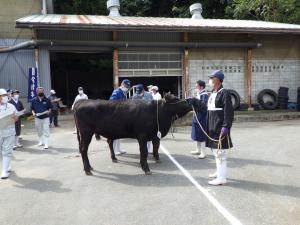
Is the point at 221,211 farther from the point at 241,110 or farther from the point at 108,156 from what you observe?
the point at 241,110

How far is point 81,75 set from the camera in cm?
2852

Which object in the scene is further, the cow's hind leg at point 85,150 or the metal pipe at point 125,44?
the metal pipe at point 125,44

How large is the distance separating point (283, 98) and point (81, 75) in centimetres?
1435

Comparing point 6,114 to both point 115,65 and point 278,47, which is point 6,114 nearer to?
point 115,65

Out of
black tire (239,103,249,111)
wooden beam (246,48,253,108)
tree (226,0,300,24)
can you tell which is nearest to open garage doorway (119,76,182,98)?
black tire (239,103,249,111)

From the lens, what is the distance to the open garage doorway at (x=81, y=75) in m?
27.8

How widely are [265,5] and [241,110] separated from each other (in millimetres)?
11590

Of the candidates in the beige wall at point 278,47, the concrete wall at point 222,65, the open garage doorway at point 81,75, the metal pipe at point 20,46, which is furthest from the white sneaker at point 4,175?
the open garage doorway at point 81,75

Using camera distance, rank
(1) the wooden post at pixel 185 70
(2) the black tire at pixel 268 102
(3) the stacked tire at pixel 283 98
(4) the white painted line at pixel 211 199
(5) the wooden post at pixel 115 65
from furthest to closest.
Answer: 1. (3) the stacked tire at pixel 283 98
2. (2) the black tire at pixel 268 102
3. (1) the wooden post at pixel 185 70
4. (5) the wooden post at pixel 115 65
5. (4) the white painted line at pixel 211 199

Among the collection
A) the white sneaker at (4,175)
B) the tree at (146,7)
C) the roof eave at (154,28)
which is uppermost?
the tree at (146,7)

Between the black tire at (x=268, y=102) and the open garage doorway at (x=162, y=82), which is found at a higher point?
the open garage doorway at (x=162, y=82)

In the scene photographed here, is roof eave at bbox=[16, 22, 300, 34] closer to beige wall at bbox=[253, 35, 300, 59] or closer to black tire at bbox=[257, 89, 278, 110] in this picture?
beige wall at bbox=[253, 35, 300, 59]

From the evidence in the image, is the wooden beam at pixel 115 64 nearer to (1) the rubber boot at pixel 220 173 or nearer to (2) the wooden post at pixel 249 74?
(2) the wooden post at pixel 249 74

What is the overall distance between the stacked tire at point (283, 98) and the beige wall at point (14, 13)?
543 inches
